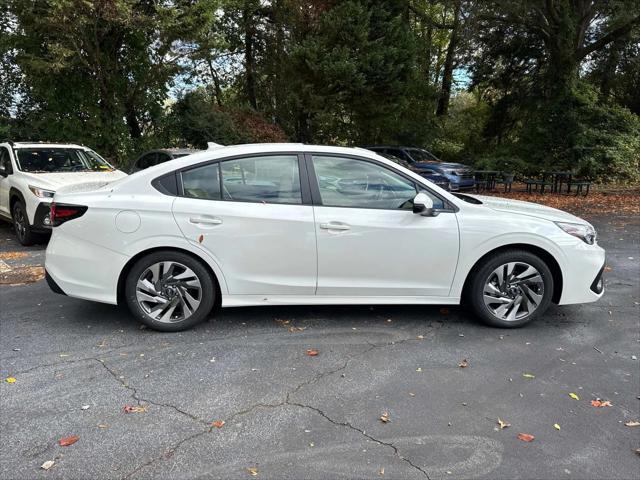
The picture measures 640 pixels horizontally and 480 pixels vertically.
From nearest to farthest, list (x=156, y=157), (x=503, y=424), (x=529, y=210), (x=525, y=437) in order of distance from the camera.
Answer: (x=525, y=437) < (x=503, y=424) < (x=529, y=210) < (x=156, y=157)

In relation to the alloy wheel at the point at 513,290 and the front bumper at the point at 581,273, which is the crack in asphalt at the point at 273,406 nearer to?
the alloy wheel at the point at 513,290

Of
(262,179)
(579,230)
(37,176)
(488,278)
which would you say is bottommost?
(488,278)

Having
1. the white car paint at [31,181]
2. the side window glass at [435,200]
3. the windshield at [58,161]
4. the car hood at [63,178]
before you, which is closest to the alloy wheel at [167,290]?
the side window glass at [435,200]

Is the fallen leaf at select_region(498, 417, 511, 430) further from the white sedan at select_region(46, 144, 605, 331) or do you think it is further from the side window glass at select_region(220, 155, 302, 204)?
the side window glass at select_region(220, 155, 302, 204)

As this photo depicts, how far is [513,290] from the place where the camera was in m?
4.61

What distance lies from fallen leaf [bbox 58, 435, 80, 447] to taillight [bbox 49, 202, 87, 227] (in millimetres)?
2003

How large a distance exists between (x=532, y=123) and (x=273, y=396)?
2098cm

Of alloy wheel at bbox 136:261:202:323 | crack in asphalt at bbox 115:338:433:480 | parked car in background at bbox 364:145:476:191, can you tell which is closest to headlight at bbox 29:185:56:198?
alloy wheel at bbox 136:261:202:323

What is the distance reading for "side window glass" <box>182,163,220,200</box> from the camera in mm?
4426

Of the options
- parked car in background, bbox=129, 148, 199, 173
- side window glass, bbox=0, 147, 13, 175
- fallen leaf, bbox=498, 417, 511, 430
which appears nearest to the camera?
fallen leaf, bbox=498, 417, 511, 430

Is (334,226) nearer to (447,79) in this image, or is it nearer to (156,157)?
(156,157)

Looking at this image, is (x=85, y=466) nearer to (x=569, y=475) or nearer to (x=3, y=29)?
(x=569, y=475)

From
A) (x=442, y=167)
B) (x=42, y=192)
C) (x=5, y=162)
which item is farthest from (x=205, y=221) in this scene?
(x=442, y=167)

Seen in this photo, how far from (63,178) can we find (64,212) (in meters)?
4.52
